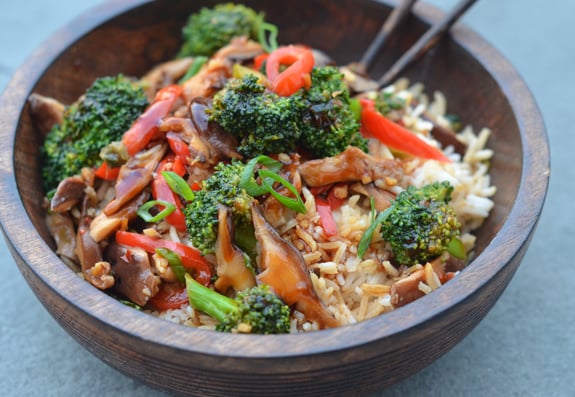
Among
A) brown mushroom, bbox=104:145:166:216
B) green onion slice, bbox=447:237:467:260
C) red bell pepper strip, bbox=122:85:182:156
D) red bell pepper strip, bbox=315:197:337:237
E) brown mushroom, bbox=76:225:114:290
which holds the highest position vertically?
green onion slice, bbox=447:237:467:260

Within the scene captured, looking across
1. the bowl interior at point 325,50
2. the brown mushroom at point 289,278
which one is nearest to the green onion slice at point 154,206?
the brown mushroom at point 289,278

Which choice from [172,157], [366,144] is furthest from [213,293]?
[366,144]

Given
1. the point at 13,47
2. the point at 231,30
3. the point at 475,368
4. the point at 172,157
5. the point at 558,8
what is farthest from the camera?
the point at 558,8

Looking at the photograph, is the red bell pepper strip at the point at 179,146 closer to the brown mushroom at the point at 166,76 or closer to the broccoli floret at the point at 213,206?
the broccoli floret at the point at 213,206

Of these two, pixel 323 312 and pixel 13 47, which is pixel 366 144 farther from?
pixel 13 47

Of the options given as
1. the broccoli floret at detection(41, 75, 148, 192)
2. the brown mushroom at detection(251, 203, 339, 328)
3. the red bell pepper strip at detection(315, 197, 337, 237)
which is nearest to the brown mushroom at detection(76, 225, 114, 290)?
the broccoli floret at detection(41, 75, 148, 192)

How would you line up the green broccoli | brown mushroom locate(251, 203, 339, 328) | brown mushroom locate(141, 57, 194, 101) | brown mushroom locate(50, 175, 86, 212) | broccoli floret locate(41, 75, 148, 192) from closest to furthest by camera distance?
brown mushroom locate(251, 203, 339, 328)
the green broccoli
brown mushroom locate(50, 175, 86, 212)
broccoli floret locate(41, 75, 148, 192)
brown mushroom locate(141, 57, 194, 101)

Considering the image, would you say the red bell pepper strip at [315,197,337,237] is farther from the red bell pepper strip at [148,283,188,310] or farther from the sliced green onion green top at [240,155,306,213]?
the red bell pepper strip at [148,283,188,310]
